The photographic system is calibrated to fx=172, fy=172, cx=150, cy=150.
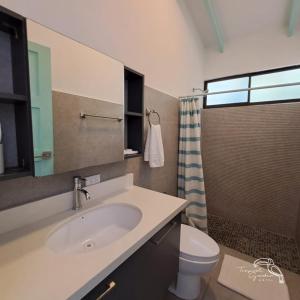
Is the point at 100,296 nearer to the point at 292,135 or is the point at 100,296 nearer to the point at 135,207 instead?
the point at 135,207

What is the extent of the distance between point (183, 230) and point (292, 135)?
68.2 inches

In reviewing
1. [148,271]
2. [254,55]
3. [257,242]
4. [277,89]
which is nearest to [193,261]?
[148,271]

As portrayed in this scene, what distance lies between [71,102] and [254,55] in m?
2.87

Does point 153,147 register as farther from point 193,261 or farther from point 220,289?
point 220,289

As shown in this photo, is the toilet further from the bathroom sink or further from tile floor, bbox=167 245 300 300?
the bathroom sink

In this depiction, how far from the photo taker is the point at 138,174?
5.47 feet

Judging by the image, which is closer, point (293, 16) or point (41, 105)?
point (41, 105)

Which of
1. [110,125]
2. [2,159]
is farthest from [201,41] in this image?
[2,159]

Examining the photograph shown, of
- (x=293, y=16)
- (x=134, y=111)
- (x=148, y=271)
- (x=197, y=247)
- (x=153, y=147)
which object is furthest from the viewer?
(x=293, y=16)

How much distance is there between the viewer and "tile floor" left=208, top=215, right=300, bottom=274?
6.06 ft

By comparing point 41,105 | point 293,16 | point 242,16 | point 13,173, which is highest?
point 242,16

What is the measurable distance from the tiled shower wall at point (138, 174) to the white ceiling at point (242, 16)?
1254 mm

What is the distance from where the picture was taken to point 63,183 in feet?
3.44

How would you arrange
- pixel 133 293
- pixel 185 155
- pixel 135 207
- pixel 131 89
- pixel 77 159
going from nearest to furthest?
pixel 133 293, pixel 77 159, pixel 135 207, pixel 131 89, pixel 185 155
